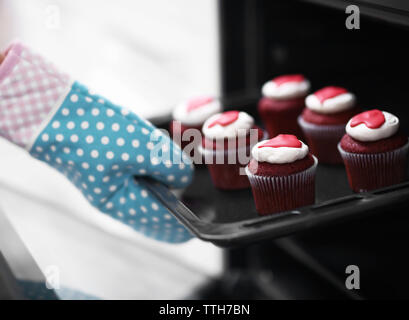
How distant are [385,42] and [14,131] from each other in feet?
2.07

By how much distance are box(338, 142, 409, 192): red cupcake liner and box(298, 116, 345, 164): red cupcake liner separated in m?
0.10

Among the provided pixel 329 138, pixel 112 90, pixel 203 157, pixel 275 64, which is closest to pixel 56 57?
pixel 112 90

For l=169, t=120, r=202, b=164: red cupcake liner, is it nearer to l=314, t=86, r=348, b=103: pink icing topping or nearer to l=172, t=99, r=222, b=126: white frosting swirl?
l=172, t=99, r=222, b=126: white frosting swirl

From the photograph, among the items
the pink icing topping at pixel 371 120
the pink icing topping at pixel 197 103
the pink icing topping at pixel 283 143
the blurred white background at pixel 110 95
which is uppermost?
the pink icing topping at pixel 371 120

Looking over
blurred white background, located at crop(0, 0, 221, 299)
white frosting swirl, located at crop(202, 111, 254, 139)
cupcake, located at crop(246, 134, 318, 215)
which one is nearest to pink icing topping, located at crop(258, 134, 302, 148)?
cupcake, located at crop(246, 134, 318, 215)

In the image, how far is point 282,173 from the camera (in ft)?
2.63

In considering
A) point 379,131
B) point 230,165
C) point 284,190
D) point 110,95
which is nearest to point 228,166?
point 230,165

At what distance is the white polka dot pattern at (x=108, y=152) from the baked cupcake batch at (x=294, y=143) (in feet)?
0.29

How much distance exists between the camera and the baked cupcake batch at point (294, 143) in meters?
0.80

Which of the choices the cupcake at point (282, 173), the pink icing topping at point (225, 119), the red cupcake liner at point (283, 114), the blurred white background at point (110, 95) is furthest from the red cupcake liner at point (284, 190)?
the blurred white background at point (110, 95)

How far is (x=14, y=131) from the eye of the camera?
844mm

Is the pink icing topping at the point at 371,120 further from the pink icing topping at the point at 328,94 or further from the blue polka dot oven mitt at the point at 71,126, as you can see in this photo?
the blue polka dot oven mitt at the point at 71,126

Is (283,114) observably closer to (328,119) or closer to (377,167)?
(328,119)
